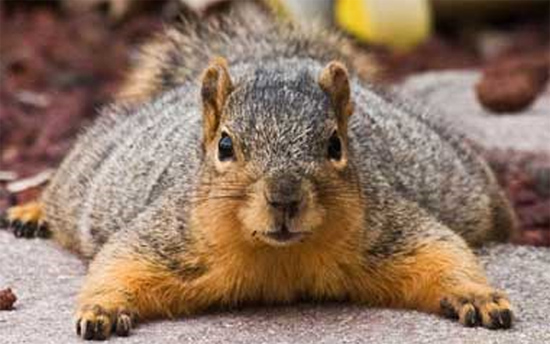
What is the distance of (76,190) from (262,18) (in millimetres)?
1538

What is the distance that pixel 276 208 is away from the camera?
5551 millimetres

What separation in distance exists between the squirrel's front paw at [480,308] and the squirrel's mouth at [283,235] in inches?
29.4

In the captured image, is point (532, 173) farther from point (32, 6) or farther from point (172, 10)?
point (32, 6)

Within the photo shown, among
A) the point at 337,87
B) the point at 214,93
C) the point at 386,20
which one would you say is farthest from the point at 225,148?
the point at 386,20

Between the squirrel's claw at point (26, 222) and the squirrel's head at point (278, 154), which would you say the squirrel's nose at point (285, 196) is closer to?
the squirrel's head at point (278, 154)

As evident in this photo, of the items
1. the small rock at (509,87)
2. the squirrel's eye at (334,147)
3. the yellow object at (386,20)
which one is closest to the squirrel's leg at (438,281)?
the squirrel's eye at (334,147)

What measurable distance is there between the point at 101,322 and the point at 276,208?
0.81 m

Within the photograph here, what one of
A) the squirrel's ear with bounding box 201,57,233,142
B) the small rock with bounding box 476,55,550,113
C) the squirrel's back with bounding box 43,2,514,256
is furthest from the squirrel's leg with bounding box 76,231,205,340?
the small rock with bounding box 476,55,550,113

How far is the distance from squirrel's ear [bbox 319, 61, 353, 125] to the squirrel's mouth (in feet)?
2.13

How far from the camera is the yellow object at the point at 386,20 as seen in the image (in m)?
12.0

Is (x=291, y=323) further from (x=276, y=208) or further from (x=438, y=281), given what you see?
(x=276, y=208)

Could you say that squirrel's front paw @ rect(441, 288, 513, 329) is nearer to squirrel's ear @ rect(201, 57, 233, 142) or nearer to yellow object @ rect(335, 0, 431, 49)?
squirrel's ear @ rect(201, 57, 233, 142)

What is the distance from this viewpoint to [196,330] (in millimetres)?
6074

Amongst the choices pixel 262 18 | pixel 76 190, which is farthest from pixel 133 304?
pixel 262 18
